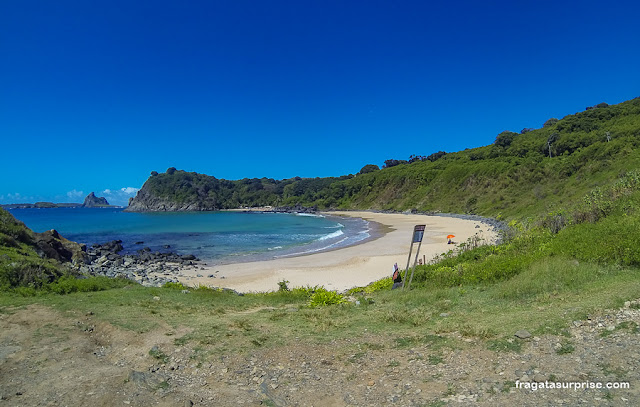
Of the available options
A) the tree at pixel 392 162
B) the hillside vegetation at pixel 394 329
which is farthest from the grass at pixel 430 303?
the tree at pixel 392 162

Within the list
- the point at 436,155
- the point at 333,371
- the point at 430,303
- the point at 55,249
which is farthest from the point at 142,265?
the point at 436,155

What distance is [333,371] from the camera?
19.9 ft

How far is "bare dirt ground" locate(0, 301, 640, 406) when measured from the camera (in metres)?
4.88

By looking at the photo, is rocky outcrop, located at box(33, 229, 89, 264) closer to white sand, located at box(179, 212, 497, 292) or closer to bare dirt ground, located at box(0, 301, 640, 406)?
white sand, located at box(179, 212, 497, 292)

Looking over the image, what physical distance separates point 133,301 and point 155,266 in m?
20.4

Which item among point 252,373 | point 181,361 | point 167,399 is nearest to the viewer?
point 167,399

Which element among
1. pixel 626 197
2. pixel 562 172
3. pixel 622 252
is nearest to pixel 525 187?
→ pixel 562 172

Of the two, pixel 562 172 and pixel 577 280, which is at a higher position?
pixel 562 172

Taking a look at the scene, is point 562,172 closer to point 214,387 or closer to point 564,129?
point 564,129

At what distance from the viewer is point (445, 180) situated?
4023 inches

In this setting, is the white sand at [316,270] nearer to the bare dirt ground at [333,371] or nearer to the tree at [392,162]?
the bare dirt ground at [333,371]

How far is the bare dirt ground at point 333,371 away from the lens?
4883mm

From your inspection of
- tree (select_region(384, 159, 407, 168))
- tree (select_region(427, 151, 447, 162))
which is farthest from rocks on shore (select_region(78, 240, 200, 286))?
tree (select_region(384, 159, 407, 168))

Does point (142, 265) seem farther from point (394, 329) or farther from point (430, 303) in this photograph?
point (394, 329)
